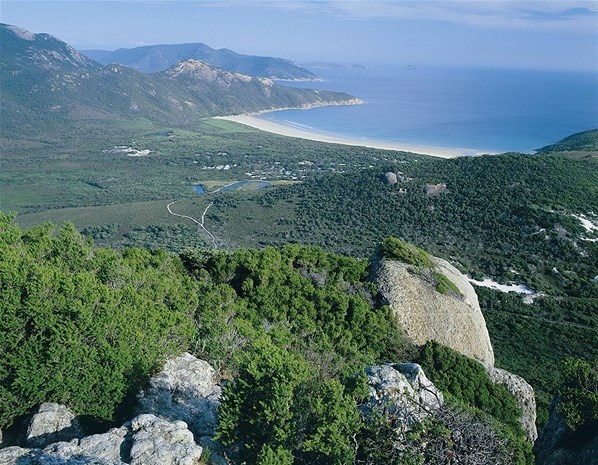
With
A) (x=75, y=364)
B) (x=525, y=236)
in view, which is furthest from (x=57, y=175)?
(x=75, y=364)

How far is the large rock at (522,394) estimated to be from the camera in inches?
906

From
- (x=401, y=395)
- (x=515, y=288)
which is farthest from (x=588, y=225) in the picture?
(x=401, y=395)

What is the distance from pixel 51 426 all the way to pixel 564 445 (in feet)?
48.2

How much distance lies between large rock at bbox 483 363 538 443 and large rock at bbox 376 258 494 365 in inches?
108

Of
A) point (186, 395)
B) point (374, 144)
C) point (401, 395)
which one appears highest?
point (401, 395)

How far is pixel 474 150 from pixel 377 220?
3287 inches

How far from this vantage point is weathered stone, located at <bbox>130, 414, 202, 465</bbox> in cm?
1207

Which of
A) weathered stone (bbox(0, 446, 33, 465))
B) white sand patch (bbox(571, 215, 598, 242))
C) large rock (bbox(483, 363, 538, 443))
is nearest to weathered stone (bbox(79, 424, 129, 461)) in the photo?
weathered stone (bbox(0, 446, 33, 465))

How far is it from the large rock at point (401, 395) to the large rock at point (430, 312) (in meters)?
9.46

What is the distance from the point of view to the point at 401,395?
13.8 meters

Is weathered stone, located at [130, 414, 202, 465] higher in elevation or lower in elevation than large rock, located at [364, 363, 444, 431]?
lower

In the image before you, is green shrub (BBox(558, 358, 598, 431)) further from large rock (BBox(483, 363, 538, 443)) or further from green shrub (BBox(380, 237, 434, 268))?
green shrub (BBox(380, 237, 434, 268))

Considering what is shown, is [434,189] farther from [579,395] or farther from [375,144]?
[375,144]

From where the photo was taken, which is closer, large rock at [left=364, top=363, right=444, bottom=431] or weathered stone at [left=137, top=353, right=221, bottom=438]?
large rock at [left=364, top=363, right=444, bottom=431]
